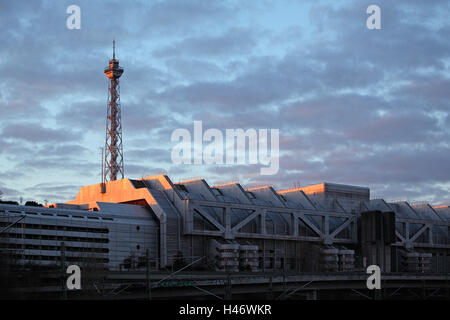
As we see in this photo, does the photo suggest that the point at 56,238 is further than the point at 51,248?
Yes

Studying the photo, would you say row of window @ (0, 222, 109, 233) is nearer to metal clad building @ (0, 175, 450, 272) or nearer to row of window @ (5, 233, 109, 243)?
metal clad building @ (0, 175, 450, 272)

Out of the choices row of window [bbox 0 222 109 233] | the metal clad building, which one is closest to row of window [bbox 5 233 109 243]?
the metal clad building

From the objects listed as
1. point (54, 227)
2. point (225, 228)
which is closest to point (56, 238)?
point (54, 227)

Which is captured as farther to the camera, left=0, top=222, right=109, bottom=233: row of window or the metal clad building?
the metal clad building

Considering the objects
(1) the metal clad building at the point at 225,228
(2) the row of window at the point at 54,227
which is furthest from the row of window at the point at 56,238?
(2) the row of window at the point at 54,227

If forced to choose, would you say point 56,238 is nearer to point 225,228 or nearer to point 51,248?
point 51,248

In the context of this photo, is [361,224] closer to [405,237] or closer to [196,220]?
[405,237]

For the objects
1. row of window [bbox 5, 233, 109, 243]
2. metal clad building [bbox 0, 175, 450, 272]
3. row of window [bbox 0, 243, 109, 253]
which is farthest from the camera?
metal clad building [bbox 0, 175, 450, 272]

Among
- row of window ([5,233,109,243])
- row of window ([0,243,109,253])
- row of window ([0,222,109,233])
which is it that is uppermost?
row of window ([0,222,109,233])

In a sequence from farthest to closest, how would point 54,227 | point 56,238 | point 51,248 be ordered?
point 54,227 → point 56,238 → point 51,248

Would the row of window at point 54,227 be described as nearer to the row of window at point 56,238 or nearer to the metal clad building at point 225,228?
the metal clad building at point 225,228

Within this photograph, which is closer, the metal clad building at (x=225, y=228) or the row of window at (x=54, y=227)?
the row of window at (x=54, y=227)

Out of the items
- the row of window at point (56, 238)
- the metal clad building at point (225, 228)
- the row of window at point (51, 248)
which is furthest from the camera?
the metal clad building at point (225, 228)

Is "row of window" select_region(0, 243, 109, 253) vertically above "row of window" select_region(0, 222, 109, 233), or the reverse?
"row of window" select_region(0, 222, 109, 233)
